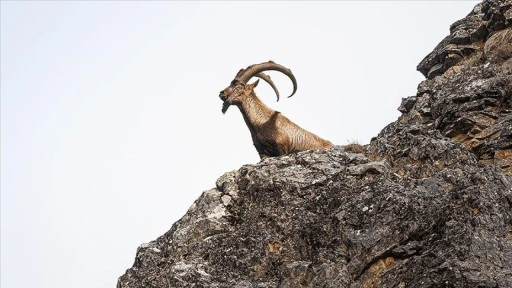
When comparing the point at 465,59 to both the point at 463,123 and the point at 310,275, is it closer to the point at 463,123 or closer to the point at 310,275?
the point at 463,123

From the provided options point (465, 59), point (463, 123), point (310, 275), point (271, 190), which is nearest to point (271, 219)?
point (271, 190)

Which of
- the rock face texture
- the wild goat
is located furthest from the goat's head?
the rock face texture

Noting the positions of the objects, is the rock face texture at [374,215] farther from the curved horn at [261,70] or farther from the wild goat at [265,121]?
the curved horn at [261,70]

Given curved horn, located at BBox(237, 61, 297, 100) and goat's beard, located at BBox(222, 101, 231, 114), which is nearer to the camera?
goat's beard, located at BBox(222, 101, 231, 114)

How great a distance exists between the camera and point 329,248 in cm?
1114

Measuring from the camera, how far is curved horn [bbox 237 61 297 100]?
1900cm

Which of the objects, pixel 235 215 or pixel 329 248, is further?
pixel 235 215

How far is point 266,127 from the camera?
18.8m

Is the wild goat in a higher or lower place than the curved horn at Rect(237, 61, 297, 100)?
lower

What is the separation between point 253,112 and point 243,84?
0.77 m

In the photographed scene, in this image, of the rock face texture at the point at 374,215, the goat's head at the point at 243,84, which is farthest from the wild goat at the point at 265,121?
the rock face texture at the point at 374,215

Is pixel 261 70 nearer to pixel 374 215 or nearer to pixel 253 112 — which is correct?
pixel 253 112

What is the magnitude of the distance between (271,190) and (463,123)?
413cm

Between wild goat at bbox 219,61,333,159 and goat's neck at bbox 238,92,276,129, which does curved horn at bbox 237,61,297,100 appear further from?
goat's neck at bbox 238,92,276,129
